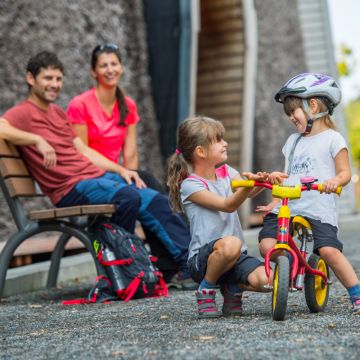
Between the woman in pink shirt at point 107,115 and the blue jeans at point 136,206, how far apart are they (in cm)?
Answer: 19

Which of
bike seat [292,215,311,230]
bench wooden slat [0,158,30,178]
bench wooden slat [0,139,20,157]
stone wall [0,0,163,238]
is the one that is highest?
stone wall [0,0,163,238]

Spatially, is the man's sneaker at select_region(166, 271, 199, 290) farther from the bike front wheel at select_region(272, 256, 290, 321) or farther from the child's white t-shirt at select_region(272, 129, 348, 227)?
the bike front wheel at select_region(272, 256, 290, 321)

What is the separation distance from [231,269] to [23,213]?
73.8 inches

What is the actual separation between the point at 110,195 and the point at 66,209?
29 centimetres

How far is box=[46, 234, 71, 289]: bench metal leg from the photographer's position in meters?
6.51

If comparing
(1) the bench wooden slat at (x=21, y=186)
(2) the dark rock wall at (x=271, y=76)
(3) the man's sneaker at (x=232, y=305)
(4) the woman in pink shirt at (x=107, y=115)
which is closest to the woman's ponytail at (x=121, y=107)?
(4) the woman in pink shirt at (x=107, y=115)

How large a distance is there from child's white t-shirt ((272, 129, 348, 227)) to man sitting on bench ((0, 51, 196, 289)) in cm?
154

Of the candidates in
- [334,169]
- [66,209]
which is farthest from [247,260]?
[66,209]

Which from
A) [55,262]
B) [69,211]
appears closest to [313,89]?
[69,211]

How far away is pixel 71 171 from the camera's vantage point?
19.5 feet

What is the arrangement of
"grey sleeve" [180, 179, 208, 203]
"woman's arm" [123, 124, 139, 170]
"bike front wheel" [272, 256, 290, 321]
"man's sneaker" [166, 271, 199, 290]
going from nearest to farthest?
Answer: "bike front wheel" [272, 256, 290, 321] < "grey sleeve" [180, 179, 208, 203] < "man's sneaker" [166, 271, 199, 290] < "woman's arm" [123, 124, 139, 170]

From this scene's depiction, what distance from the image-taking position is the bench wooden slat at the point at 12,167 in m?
5.75

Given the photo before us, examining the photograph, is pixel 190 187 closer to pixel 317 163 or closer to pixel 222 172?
pixel 222 172

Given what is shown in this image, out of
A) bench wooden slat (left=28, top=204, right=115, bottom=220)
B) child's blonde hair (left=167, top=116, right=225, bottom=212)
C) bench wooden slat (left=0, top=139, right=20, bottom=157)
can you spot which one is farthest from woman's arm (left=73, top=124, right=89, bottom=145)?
child's blonde hair (left=167, top=116, right=225, bottom=212)
